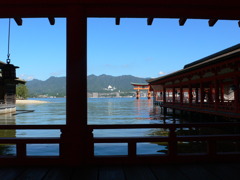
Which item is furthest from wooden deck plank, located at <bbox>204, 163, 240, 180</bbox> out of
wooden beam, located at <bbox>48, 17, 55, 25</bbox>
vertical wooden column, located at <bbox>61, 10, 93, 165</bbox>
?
wooden beam, located at <bbox>48, 17, 55, 25</bbox>

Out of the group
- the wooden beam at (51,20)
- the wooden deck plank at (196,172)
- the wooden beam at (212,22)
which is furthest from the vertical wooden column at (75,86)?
the wooden beam at (212,22)

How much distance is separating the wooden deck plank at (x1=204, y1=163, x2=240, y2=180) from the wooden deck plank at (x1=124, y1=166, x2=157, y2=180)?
3.49 feet

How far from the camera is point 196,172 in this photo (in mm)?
3922

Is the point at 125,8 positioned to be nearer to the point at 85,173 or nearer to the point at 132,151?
the point at 132,151

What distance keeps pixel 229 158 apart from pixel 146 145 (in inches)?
245

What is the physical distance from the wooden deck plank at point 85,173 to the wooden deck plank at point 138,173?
1.72 ft

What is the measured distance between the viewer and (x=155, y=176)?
3.74 m

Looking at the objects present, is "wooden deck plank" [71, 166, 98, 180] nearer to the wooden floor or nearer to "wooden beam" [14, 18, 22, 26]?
the wooden floor

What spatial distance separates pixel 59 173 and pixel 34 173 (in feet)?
1.38

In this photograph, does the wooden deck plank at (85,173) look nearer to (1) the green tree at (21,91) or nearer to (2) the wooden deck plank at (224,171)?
(2) the wooden deck plank at (224,171)

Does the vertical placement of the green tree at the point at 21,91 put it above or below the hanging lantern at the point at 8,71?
above

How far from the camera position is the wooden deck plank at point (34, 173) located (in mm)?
3732

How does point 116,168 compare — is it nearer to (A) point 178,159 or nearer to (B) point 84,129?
(B) point 84,129

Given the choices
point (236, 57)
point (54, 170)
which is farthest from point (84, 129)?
point (236, 57)
